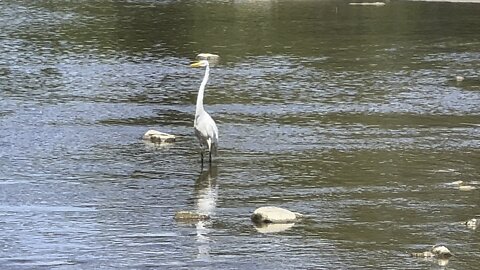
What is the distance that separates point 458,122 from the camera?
65.8ft

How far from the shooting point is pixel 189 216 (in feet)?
42.4

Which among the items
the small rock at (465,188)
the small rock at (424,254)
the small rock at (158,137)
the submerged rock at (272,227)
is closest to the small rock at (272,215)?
the submerged rock at (272,227)

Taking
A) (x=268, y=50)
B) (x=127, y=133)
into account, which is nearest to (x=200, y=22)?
(x=268, y=50)

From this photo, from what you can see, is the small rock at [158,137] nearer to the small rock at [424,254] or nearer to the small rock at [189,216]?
the small rock at [189,216]

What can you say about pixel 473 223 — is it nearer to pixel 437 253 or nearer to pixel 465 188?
pixel 437 253

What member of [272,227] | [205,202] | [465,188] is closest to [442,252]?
[272,227]

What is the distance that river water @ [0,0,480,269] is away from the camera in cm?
1196

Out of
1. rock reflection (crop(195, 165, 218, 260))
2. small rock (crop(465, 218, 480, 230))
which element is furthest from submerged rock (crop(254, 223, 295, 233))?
small rock (crop(465, 218, 480, 230))

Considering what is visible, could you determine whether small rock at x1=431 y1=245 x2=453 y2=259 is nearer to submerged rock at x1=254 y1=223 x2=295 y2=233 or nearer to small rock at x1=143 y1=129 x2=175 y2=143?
submerged rock at x1=254 y1=223 x2=295 y2=233

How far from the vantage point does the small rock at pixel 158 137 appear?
58.4 feet

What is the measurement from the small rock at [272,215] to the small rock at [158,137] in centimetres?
512

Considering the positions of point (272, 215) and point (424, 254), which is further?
point (272, 215)

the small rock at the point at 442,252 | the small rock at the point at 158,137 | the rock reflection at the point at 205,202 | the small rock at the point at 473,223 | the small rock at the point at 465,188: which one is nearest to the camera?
the small rock at the point at 442,252

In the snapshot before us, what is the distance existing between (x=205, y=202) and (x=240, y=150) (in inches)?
133
